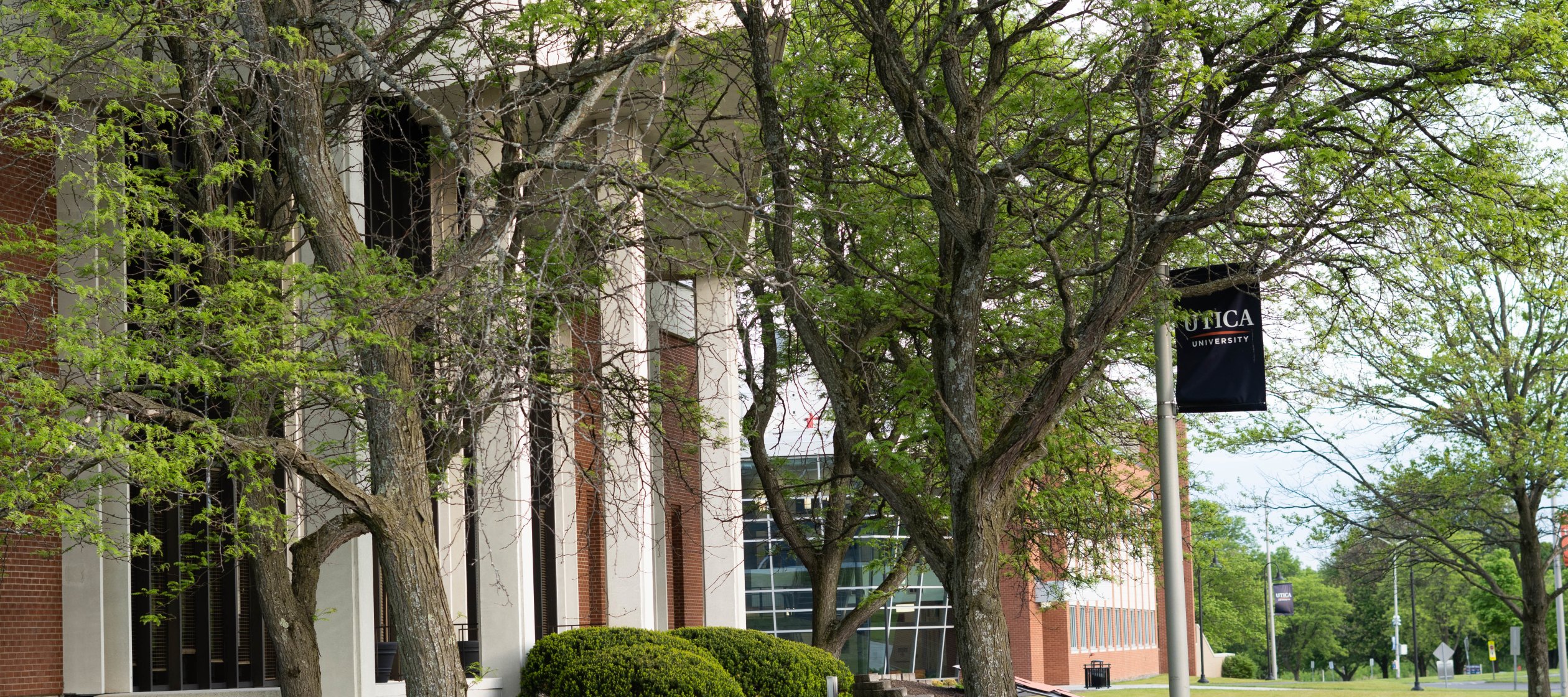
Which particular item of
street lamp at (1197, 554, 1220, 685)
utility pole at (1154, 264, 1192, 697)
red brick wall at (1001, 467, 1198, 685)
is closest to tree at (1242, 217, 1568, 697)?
utility pole at (1154, 264, 1192, 697)

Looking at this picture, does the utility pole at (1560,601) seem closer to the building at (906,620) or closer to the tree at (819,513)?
the tree at (819,513)

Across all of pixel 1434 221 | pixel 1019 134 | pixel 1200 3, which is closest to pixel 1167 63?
pixel 1200 3

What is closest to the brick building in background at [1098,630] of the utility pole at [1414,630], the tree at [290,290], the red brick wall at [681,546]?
the utility pole at [1414,630]

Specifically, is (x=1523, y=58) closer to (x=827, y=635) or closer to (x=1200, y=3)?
(x=1200, y=3)

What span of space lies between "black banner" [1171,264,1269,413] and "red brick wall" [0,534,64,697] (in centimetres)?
1053

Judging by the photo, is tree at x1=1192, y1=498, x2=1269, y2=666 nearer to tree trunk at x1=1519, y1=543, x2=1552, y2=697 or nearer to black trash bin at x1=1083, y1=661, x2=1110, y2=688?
black trash bin at x1=1083, y1=661, x2=1110, y2=688

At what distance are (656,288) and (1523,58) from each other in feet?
55.9

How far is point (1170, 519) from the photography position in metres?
12.2

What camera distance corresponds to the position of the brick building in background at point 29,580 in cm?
1378

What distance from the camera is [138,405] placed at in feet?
29.0

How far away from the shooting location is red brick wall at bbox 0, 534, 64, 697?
13.8m

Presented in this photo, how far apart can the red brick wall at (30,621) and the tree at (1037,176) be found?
7.83 meters

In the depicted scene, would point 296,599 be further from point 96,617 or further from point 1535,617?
point 1535,617

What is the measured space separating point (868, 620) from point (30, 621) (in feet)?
111
